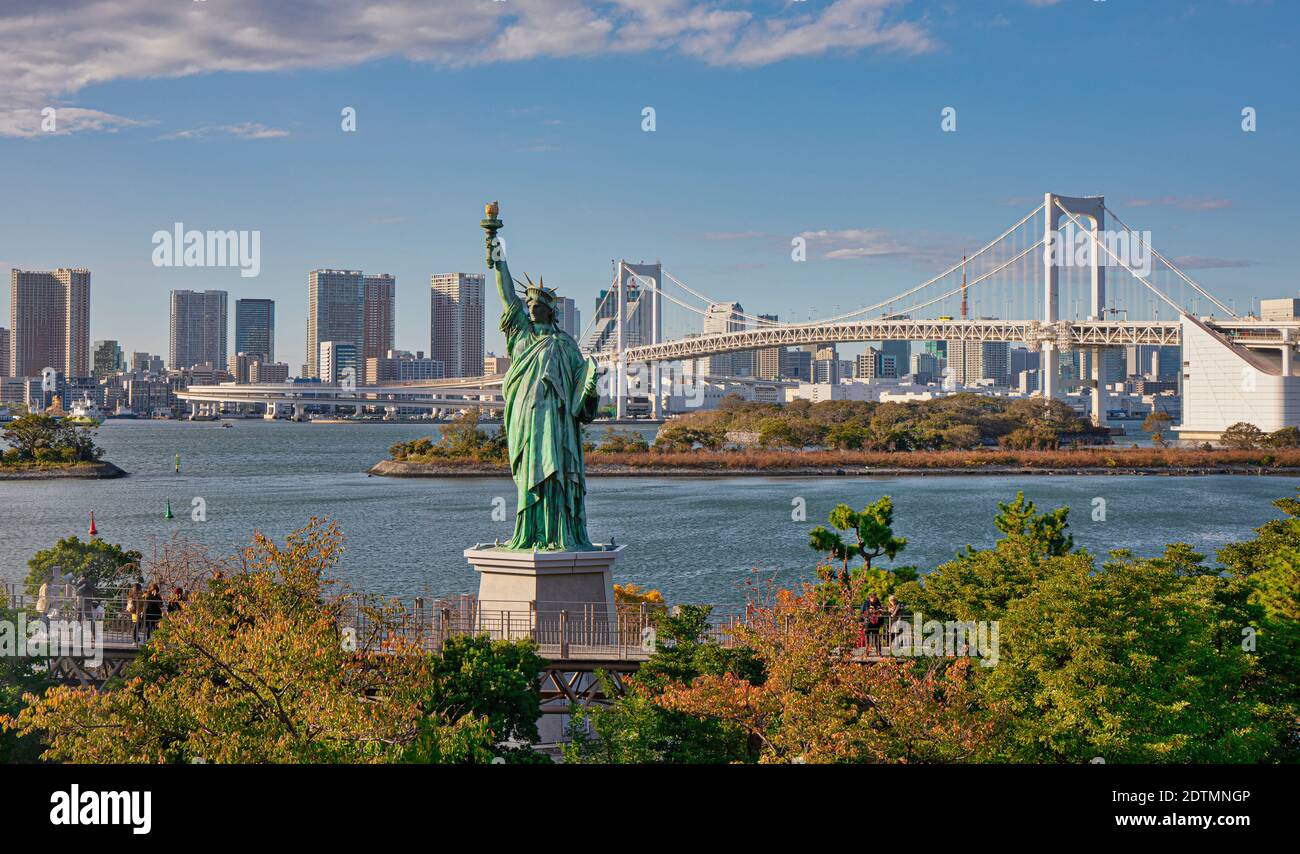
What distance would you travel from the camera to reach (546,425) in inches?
339

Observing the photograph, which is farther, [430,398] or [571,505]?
[430,398]

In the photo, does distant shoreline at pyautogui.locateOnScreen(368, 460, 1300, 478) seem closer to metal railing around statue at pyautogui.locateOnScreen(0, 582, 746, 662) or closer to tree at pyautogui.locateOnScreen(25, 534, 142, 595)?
tree at pyautogui.locateOnScreen(25, 534, 142, 595)

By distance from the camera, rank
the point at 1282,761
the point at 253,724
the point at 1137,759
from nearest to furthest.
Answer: the point at 253,724
the point at 1137,759
the point at 1282,761

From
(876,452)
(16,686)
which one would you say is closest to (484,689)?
(16,686)

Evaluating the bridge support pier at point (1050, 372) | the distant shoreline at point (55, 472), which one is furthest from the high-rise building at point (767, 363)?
the distant shoreline at point (55, 472)

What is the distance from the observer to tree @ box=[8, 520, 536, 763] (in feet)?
19.2

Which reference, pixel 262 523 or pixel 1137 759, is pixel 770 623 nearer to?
pixel 1137 759

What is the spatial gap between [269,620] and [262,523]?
24.1 metres

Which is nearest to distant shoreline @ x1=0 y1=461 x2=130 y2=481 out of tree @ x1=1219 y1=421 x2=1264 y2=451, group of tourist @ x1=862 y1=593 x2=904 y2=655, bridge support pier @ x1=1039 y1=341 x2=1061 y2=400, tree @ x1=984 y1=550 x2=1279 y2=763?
group of tourist @ x1=862 y1=593 x2=904 y2=655

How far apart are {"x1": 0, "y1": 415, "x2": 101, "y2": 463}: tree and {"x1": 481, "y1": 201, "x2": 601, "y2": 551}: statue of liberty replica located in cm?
3931

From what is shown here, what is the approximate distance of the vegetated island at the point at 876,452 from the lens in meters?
45.2

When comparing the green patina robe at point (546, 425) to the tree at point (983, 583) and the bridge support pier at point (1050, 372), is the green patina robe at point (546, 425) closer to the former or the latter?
the tree at point (983, 583)

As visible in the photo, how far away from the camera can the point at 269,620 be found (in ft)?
21.0
